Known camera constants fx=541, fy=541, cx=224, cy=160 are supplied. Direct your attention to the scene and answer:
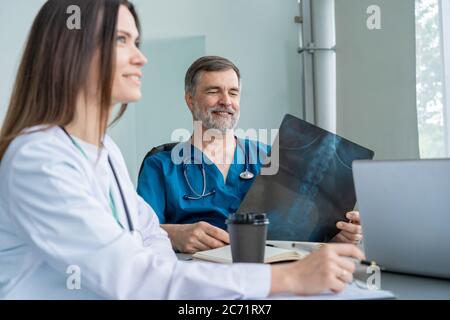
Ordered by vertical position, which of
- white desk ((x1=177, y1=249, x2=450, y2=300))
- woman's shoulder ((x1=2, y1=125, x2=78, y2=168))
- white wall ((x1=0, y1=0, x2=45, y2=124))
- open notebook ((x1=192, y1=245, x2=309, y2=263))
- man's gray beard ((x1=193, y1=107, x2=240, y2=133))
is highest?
white wall ((x1=0, y1=0, x2=45, y2=124))

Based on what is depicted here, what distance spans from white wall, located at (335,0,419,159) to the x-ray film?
1477 mm

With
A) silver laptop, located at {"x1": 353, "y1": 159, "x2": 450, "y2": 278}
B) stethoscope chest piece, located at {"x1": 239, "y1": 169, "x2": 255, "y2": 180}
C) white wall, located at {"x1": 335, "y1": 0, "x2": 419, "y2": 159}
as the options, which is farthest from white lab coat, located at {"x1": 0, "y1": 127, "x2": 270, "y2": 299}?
white wall, located at {"x1": 335, "y1": 0, "x2": 419, "y2": 159}

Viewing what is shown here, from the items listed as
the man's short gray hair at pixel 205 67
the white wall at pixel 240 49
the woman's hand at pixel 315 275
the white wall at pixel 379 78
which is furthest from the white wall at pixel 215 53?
the woman's hand at pixel 315 275

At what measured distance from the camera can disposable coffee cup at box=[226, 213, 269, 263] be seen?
0.96 meters

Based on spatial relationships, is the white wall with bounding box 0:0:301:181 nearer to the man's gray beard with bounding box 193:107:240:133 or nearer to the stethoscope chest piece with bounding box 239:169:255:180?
the man's gray beard with bounding box 193:107:240:133

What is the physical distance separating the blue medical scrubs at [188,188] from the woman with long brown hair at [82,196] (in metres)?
0.67

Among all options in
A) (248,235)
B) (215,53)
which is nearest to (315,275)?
(248,235)

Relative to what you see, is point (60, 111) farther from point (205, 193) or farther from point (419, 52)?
point (419, 52)

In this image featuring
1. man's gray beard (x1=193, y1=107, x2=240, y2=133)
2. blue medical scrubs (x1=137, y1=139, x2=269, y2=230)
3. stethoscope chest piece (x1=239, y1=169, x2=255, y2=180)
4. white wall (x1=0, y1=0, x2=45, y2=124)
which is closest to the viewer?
blue medical scrubs (x1=137, y1=139, x2=269, y2=230)

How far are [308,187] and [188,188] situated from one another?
66cm

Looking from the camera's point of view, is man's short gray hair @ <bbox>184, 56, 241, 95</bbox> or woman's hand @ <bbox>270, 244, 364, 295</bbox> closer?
woman's hand @ <bbox>270, 244, 364, 295</bbox>

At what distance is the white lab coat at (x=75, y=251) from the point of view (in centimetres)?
77

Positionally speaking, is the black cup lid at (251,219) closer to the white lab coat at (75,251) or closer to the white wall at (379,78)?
the white lab coat at (75,251)
